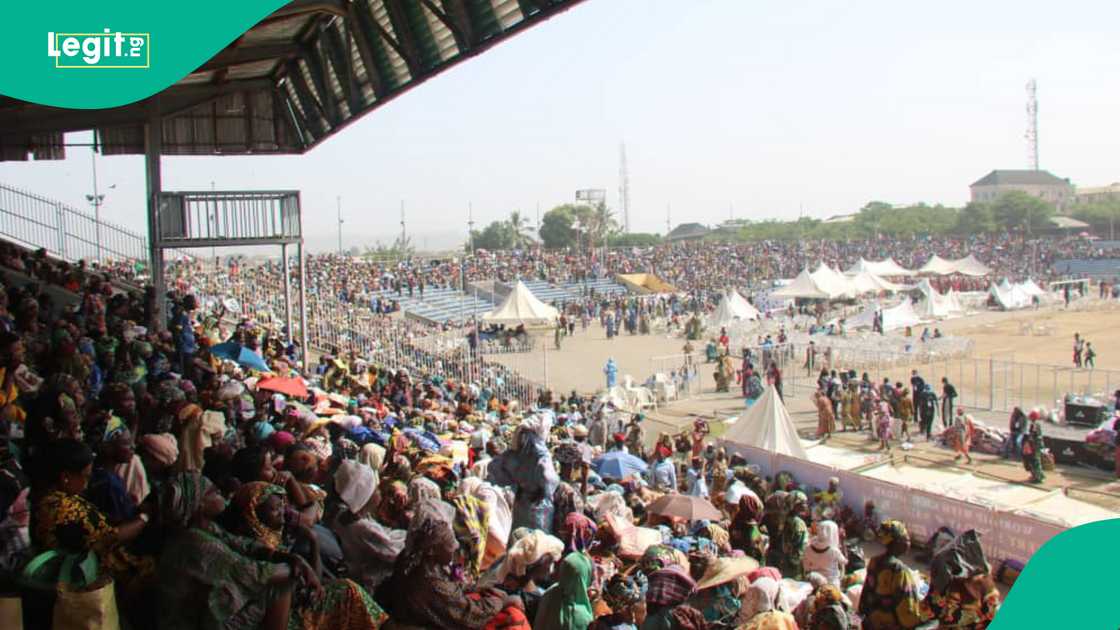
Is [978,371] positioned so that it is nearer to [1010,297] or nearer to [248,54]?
[1010,297]

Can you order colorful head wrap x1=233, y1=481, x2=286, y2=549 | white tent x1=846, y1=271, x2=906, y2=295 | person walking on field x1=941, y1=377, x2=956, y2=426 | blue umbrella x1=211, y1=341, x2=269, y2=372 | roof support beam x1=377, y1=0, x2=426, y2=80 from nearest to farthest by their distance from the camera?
colorful head wrap x1=233, y1=481, x2=286, y2=549, roof support beam x1=377, y1=0, x2=426, y2=80, blue umbrella x1=211, y1=341, x2=269, y2=372, person walking on field x1=941, y1=377, x2=956, y2=426, white tent x1=846, y1=271, x2=906, y2=295

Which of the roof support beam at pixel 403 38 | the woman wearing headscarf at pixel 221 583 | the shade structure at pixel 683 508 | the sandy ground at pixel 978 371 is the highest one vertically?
the roof support beam at pixel 403 38

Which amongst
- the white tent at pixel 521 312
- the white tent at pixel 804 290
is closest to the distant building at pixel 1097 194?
the white tent at pixel 804 290

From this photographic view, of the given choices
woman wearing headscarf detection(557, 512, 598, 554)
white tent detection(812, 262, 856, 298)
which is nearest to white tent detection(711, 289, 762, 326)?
white tent detection(812, 262, 856, 298)

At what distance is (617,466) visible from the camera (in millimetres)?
10195

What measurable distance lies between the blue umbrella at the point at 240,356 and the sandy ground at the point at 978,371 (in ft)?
26.3

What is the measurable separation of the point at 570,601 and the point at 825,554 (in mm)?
3203

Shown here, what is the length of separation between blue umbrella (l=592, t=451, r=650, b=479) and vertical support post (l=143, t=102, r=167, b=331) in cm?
642

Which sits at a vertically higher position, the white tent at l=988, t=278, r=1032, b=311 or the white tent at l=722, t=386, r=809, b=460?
the white tent at l=988, t=278, r=1032, b=311

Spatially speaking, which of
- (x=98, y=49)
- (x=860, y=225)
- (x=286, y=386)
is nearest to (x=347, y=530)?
(x=98, y=49)

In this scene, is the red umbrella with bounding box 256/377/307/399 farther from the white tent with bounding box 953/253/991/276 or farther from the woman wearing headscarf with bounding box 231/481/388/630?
the white tent with bounding box 953/253/991/276

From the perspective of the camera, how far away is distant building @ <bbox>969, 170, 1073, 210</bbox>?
139 m

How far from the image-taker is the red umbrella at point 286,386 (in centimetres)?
971

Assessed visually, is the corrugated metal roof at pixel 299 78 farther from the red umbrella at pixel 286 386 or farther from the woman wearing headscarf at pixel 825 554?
the woman wearing headscarf at pixel 825 554
